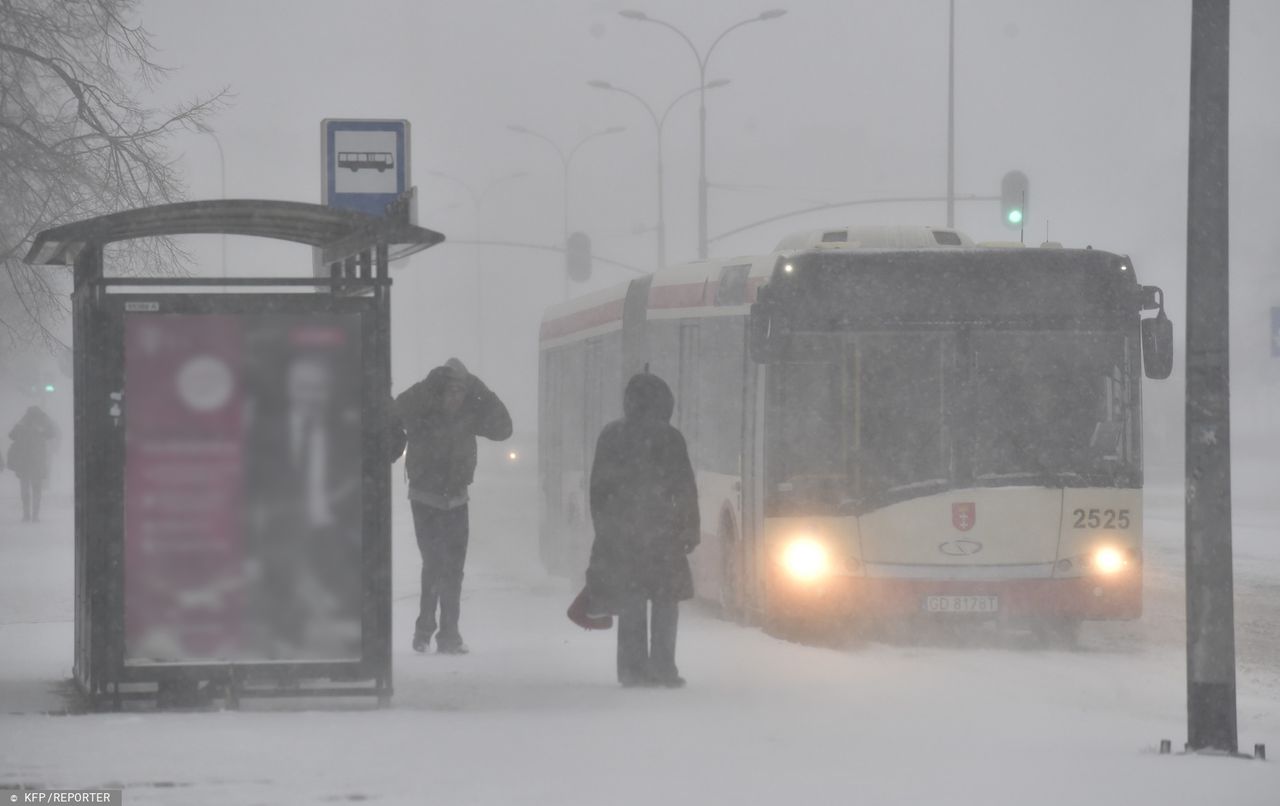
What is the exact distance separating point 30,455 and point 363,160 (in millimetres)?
21992

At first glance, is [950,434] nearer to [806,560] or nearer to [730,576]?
[806,560]

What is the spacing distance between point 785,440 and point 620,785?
6.33 metres

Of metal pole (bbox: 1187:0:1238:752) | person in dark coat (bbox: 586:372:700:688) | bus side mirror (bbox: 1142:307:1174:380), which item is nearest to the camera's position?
metal pole (bbox: 1187:0:1238:752)

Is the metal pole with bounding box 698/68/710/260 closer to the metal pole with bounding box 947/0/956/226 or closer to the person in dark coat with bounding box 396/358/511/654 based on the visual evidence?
the metal pole with bounding box 947/0/956/226

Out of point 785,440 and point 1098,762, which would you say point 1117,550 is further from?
point 1098,762

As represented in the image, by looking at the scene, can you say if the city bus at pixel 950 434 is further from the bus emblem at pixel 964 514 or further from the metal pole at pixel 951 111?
the metal pole at pixel 951 111

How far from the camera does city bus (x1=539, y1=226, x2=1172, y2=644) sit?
13.0 metres

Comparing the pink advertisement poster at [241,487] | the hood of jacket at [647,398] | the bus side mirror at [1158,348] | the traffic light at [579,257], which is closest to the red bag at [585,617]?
the hood of jacket at [647,398]

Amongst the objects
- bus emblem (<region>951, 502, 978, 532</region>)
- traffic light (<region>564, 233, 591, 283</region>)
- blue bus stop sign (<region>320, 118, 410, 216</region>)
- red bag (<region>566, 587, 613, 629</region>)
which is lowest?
red bag (<region>566, 587, 613, 629</region>)

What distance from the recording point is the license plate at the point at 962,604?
12992mm

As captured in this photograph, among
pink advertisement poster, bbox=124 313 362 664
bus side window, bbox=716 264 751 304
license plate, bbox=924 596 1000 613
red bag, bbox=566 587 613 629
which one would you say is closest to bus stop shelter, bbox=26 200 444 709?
pink advertisement poster, bbox=124 313 362 664

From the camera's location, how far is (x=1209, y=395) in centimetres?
839

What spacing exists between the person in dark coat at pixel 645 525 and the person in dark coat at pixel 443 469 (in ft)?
Result: 5.70

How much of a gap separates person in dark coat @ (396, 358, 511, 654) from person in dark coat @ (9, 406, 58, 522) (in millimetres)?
19883
